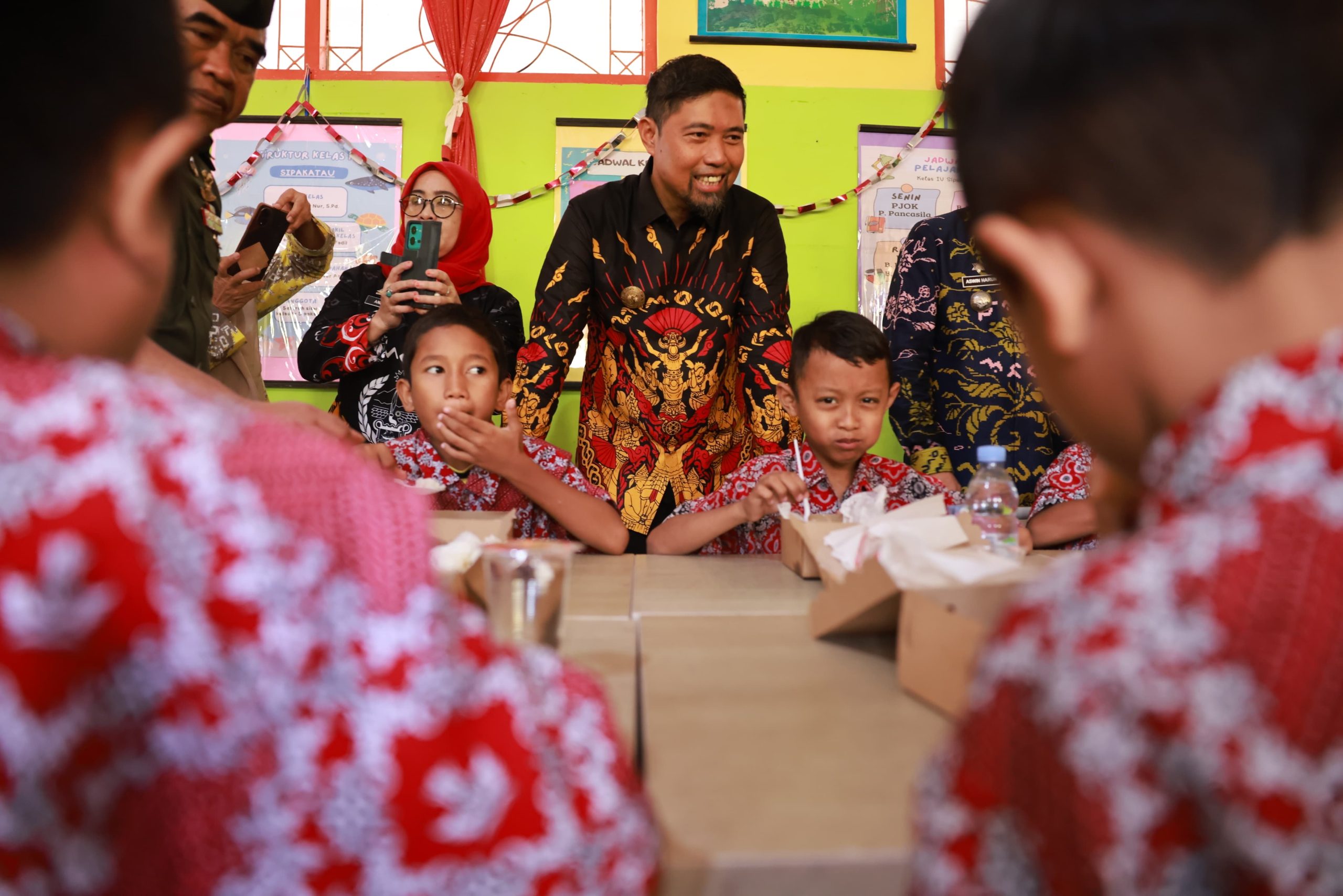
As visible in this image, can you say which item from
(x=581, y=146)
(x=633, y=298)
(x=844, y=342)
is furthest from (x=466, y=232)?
(x=844, y=342)

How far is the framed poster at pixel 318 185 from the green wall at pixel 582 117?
0.06m

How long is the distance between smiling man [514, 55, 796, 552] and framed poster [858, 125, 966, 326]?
118cm

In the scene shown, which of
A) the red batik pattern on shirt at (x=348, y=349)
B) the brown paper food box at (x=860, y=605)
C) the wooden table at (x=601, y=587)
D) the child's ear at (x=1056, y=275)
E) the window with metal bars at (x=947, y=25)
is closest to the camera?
the child's ear at (x=1056, y=275)

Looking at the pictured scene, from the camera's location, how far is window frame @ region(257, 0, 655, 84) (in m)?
3.20

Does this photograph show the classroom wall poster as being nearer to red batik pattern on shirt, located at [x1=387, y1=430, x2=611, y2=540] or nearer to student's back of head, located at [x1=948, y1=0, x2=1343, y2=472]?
red batik pattern on shirt, located at [x1=387, y1=430, x2=611, y2=540]

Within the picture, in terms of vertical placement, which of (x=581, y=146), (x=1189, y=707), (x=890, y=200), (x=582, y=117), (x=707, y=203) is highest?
(x=582, y=117)

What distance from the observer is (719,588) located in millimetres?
1218

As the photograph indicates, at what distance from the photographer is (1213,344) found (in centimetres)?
39

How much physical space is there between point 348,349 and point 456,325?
1.68ft

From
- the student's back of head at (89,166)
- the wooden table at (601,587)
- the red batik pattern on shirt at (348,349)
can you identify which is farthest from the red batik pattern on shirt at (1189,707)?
the red batik pattern on shirt at (348,349)

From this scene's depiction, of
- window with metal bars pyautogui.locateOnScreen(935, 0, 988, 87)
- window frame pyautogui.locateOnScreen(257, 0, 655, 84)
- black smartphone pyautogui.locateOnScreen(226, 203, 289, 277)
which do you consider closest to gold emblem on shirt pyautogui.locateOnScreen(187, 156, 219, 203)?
black smartphone pyautogui.locateOnScreen(226, 203, 289, 277)

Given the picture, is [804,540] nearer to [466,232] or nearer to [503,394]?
[503,394]

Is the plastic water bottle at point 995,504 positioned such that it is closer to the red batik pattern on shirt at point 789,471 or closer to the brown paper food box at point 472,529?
the red batik pattern on shirt at point 789,471

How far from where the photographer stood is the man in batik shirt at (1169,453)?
1.00 ft
